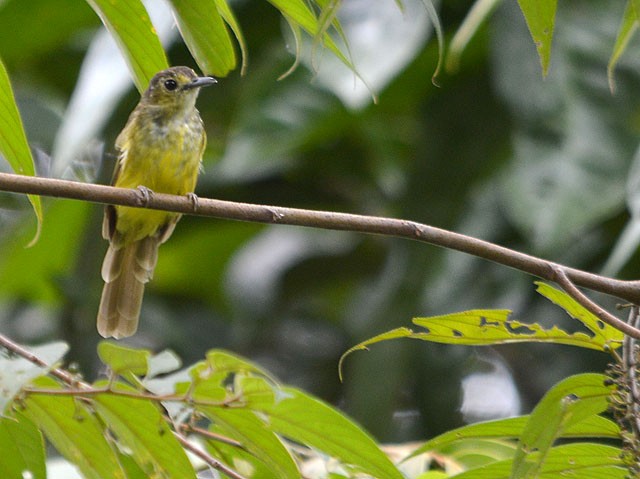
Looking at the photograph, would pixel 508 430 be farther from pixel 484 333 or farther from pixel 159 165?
pixel 159 165

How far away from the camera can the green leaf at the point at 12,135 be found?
68.9 inches

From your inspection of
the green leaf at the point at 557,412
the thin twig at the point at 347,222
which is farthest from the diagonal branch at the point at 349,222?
the green leaf at the point at 557,412

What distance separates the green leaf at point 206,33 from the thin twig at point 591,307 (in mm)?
670

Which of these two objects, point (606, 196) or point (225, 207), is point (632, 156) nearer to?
point (606, 196)

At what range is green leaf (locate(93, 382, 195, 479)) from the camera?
68.1 inches

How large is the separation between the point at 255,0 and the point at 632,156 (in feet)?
5.52

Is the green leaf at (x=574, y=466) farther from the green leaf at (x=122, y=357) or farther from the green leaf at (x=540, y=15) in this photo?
the green leaf at (x=540, y=15)

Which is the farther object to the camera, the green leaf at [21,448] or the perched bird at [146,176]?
the perched bird at [146,176]

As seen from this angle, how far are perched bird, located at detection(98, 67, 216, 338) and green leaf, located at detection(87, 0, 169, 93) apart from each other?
44.1 inches

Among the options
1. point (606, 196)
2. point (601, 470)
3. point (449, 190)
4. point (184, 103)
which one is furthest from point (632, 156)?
point (601, 470)

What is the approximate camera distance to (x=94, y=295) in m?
4.32

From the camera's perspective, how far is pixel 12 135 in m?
1.78

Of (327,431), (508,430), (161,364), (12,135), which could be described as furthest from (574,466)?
(12,135)

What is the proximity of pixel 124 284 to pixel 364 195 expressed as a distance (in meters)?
2.05
